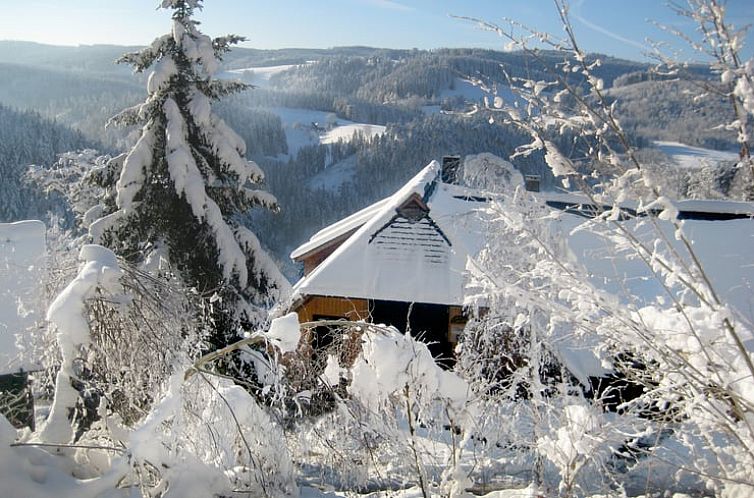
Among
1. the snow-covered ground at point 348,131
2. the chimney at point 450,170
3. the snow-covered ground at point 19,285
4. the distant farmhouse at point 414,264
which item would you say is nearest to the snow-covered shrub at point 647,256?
the snow-covered ground at point 19,285

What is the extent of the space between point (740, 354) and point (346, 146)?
10297 centimetres

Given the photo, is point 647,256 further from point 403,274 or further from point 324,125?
point 324,125

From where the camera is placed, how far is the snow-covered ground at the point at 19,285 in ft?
17.7

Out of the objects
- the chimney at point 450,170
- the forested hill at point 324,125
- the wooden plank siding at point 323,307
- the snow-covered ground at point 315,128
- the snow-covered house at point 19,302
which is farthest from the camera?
the snow-covered ground at point 315,128

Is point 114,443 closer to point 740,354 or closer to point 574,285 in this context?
point 574,285

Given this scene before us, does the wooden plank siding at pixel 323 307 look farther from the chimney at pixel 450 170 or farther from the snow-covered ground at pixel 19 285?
the chimney at pixel 450 170

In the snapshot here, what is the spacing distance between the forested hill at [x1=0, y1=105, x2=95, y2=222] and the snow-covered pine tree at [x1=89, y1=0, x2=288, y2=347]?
51.7 m

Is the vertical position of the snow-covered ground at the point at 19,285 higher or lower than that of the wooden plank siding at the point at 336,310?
higher

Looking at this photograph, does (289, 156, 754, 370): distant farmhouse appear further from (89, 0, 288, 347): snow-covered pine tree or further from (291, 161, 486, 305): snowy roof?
(89, 0, 288, 347): snow-covered pine tree

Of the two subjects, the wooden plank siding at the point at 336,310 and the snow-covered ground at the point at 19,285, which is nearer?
the snow-covered ground at the point at 19,285

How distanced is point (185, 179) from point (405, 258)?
5.49 metres

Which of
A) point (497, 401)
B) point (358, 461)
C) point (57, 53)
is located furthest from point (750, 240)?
point (57, 53)

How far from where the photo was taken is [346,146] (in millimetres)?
103250

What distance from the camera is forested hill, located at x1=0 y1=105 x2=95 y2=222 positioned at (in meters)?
59.2
